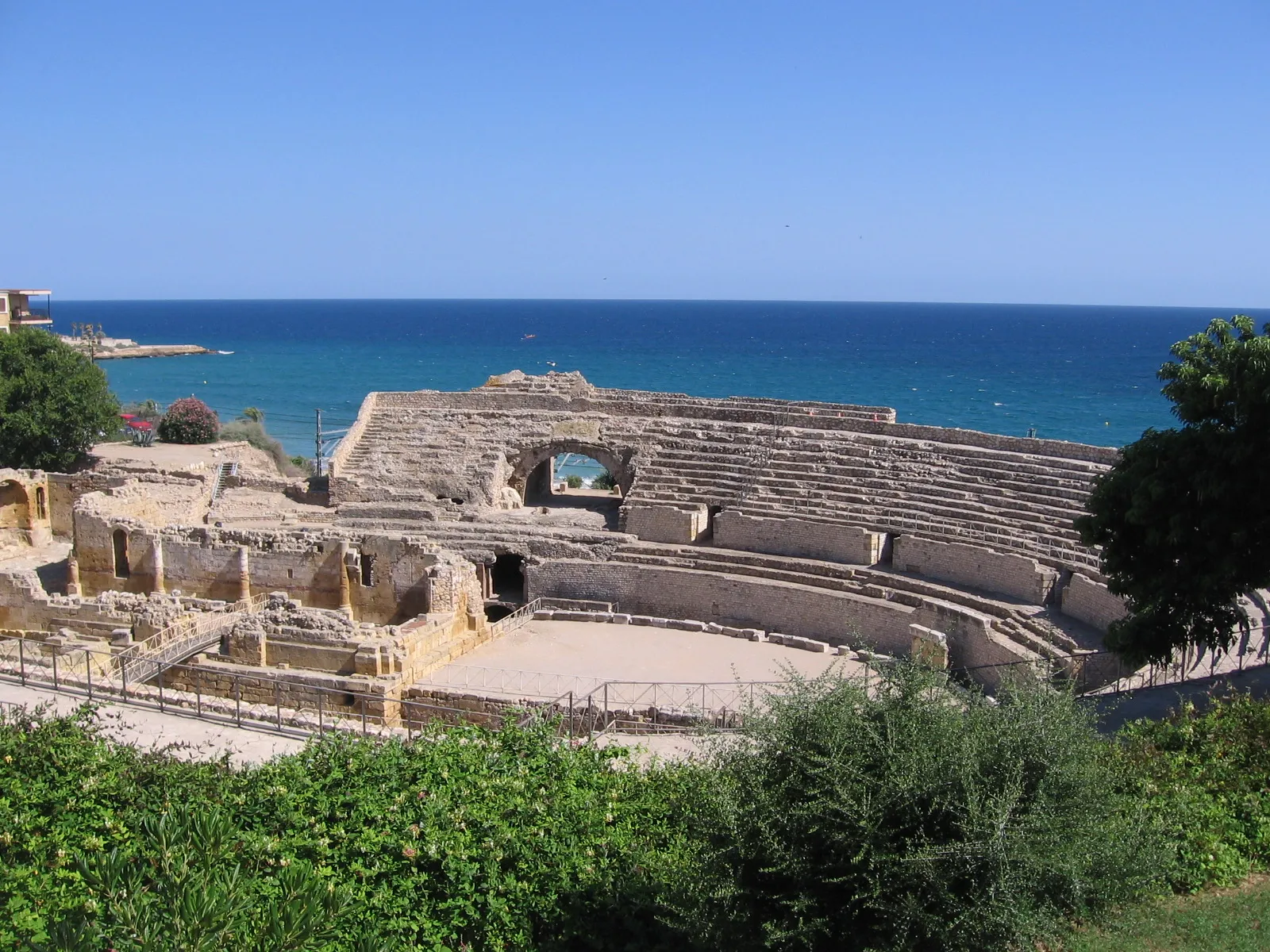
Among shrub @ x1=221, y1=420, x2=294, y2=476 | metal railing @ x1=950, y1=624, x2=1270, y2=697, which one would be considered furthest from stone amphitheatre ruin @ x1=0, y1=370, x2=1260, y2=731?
shrub @ x1=221, y1=420, x2=294, y2=476

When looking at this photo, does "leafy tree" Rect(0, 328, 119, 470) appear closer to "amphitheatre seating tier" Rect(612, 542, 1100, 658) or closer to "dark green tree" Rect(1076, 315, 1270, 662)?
"amphitheatre seating tier" Rect(612, 542, 1100, 658)

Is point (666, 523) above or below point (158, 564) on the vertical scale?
above

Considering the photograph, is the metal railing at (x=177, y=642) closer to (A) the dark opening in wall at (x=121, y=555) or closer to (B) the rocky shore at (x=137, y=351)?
(A) the dark opening in wall at (x=121, y=555)

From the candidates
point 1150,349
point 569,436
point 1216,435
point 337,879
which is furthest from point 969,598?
point 1150,349

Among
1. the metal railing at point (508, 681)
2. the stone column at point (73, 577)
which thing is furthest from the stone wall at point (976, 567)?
the stone column at point (73, 577)

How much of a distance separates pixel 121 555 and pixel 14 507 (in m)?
7.20

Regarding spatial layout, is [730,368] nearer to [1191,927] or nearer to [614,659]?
[614,659]

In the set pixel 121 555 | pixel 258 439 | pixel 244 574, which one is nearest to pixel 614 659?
pixel 244 574

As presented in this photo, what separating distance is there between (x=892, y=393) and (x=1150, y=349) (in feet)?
203

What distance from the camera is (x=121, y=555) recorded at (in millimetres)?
25891

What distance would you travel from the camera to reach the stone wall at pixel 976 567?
21.2 m

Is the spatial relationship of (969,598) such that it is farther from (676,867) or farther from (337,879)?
(337,879)

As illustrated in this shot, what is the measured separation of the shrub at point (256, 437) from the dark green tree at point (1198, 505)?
35669 mm

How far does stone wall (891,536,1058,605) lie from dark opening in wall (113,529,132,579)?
59.8 feet
